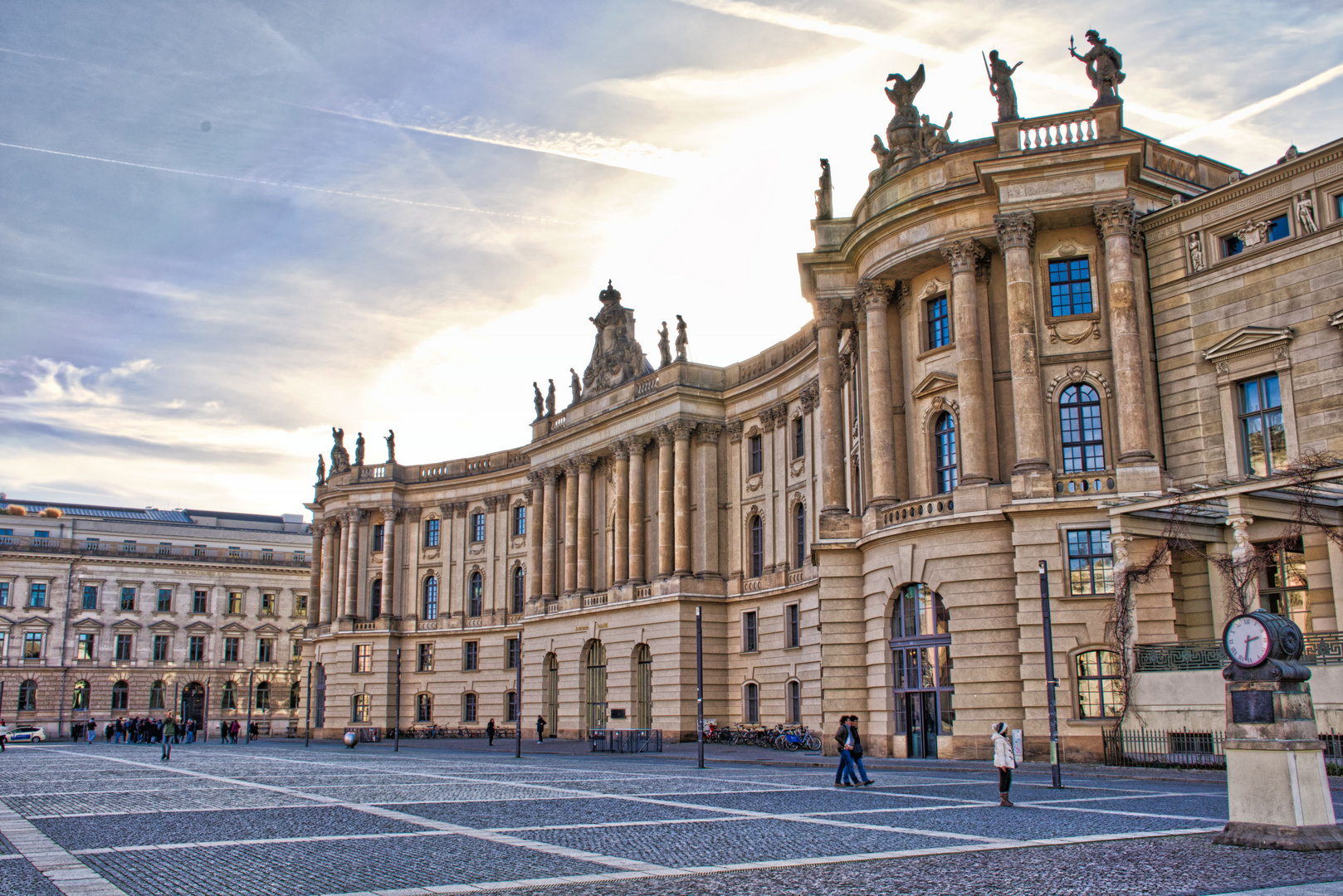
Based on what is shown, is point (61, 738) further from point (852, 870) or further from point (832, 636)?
point (852, 870)

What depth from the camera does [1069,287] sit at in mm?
35000

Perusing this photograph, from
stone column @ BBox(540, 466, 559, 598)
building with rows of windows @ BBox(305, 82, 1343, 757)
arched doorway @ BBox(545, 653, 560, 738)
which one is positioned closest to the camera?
building with rows of windows @ BBox(305, 82, 1343, 757)

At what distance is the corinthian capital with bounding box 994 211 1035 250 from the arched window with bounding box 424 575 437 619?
53427mm

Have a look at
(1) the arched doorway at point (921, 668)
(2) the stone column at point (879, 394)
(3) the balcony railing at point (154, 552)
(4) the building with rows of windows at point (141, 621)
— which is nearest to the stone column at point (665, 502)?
(2) the stone column at point (879, 394)

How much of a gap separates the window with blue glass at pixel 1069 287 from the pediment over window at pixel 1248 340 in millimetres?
3682


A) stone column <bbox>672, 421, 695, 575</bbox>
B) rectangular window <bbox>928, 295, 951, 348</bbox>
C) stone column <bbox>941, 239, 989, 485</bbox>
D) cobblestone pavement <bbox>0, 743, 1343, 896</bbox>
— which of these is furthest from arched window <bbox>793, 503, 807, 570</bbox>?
cobblestone pavement <bbox>0, 743, 1343, 896</bbox>

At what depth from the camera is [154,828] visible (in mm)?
16391

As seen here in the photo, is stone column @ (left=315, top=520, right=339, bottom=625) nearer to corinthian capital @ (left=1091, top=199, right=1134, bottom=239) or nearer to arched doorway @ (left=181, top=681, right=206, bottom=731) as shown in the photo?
arched doorway @ (left=181, top=681, right=206, bottom=731)

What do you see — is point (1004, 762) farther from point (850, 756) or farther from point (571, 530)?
point (571, 530)

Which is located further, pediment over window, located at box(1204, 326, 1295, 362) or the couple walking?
pediment over window, located at box(1204, 326, 1295, 362)

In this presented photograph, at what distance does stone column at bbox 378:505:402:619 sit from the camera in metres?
78.9

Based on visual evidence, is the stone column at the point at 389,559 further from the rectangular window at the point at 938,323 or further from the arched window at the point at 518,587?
the rectangular window at the point at 938,323

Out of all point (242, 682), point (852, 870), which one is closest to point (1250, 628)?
point (852, 870)

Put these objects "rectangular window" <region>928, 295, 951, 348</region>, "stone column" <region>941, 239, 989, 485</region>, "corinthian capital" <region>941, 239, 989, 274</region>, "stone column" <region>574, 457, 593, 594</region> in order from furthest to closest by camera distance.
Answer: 1. "stone column" <region>574, 457, 593, 594</region>
2. "rectangular window" <region>928, 295, 951, 348</region>
3. "corinthian capital" <region>941, 239, 989, 274</region>
4. "stone column" <region>941, 239, 989, 485</region>
